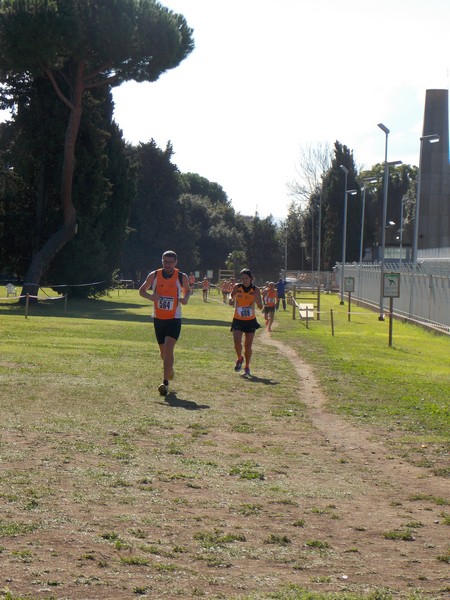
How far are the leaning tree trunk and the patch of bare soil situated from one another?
131 ft

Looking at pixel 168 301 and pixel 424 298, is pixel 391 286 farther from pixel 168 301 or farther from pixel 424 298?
pixel 424 298

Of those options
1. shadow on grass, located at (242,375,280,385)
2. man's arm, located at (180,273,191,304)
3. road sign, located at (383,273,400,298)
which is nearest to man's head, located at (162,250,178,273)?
man's arm, located at (180,273,191,304)

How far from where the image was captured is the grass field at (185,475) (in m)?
5.99

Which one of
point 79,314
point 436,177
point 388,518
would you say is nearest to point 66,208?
point 79,314

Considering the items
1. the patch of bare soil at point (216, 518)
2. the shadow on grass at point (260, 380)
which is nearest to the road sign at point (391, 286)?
the shadow on grass at point (260, 380)

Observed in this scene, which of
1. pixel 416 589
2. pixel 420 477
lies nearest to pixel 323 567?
pixel 416 589

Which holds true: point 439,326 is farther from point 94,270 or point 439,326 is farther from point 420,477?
point 420,477

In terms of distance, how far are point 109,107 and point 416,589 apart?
194 feet

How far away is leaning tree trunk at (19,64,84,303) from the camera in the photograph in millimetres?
50228

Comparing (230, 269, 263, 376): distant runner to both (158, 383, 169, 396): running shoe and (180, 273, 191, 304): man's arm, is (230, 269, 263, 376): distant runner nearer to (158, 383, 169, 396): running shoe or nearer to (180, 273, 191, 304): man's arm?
(180, 273, 191, 304): man's arm

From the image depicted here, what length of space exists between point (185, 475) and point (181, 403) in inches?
197

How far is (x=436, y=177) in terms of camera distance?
3177 inches

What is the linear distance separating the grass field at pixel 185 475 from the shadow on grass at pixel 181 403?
0.04m

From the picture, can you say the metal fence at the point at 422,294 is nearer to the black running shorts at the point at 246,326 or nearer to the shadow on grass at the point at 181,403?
the black running shorts at the point at 246,326
